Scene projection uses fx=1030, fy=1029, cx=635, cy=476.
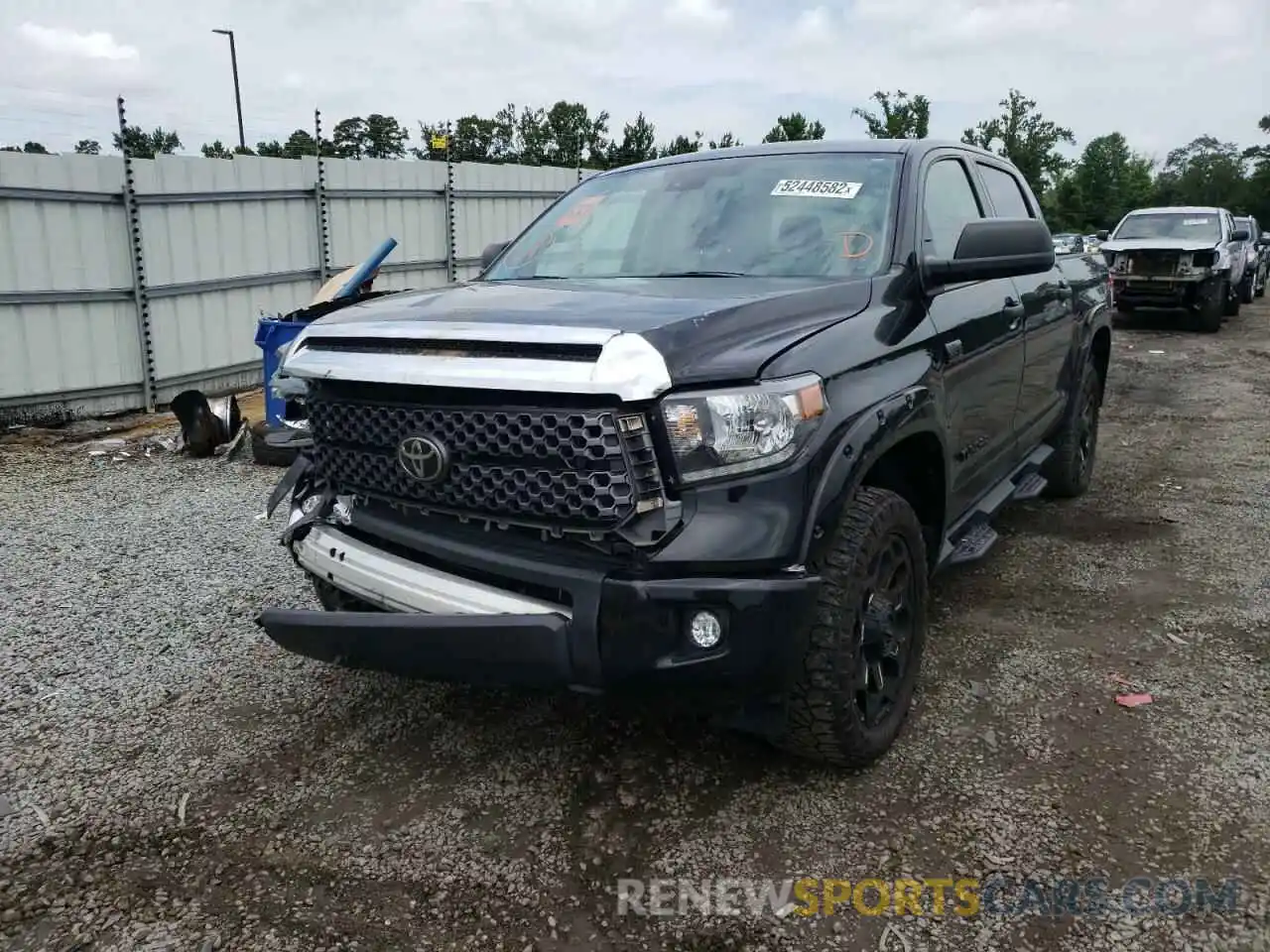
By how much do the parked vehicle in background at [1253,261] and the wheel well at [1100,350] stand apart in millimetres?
14172

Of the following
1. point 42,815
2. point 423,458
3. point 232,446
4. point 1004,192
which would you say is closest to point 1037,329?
point 1004,192

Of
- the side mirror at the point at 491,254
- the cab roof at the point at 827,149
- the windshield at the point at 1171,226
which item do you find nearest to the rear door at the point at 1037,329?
the cab roof at the point at 827,149

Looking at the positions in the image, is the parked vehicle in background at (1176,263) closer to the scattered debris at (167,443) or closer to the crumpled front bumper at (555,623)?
the scattered debris at (167,443)

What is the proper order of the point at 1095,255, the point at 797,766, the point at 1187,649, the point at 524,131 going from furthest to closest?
the point at 524,131 → the point at 1095,255 → the point at 1187,649 → the point at 797,766

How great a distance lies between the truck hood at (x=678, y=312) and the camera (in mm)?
2502

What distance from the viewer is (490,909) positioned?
2.46 meters

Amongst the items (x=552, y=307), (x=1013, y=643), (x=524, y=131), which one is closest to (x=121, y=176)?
(x=552, y=307)

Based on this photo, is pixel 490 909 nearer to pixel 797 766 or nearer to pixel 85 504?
pixel 797 766

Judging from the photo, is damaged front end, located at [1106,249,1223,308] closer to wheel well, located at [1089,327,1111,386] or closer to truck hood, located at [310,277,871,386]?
wheel well, located at [1089,327,1111,386]

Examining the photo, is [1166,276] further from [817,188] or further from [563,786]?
[563,786]

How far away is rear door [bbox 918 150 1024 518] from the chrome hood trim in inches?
55.4

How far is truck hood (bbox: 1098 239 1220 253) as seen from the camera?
14891 mm

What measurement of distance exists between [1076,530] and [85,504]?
5.74 m

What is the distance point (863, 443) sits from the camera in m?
2.71
